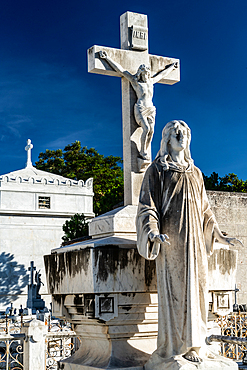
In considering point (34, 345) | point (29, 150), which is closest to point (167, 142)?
point (34, 345)

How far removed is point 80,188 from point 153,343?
32.0 metres

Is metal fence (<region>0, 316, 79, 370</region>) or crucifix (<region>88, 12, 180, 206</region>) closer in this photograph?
crucifix (<region>88, 12, 180, 206</region>)

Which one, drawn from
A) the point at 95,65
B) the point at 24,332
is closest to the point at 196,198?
the point at 95,65

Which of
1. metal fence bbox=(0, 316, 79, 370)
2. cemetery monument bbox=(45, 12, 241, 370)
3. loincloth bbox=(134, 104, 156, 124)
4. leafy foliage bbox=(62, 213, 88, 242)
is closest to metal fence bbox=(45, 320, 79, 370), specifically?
metal fence bbox=(0, 316, 79, 370)

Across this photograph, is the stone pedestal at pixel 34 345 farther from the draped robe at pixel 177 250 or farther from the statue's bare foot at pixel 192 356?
the statue's bare foot at pixel 192 356

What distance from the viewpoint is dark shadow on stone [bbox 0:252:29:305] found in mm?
32812

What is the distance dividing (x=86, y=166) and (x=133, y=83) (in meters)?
46.4

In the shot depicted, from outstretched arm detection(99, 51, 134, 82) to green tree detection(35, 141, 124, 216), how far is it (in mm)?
40137

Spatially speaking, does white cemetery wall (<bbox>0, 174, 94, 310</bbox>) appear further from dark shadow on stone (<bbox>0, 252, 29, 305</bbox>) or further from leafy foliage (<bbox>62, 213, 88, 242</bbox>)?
leafy foliage (<bbox>62, 213, 88, 242</bbox>)

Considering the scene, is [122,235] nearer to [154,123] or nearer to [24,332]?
[154,123]

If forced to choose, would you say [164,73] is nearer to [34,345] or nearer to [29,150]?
[34,345]

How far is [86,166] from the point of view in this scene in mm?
51500

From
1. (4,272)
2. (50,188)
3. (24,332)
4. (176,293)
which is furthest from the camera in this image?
(50,188)

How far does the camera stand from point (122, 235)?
4602mm
